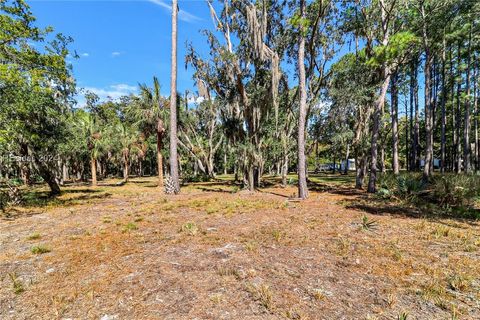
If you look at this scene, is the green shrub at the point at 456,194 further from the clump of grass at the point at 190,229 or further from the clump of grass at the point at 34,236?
the clump of grass at the point at 34,236

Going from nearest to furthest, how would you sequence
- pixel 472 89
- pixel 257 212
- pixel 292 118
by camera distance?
1. pixel 257 212
2. pixel 292 118
3. pixel 472 89

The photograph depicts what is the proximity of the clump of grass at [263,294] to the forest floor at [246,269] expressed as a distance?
0.6 inches

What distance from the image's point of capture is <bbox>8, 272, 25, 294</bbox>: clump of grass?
11.6ft

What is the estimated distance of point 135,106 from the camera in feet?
61.4

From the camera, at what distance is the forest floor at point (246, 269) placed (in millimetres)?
3004

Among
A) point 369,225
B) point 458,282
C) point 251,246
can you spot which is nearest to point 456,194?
point 369,225

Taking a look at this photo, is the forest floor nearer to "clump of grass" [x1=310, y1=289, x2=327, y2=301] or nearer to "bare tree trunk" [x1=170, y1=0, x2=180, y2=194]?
"clump of grass" [x1=310, y1=289, x2=327, y2=301]

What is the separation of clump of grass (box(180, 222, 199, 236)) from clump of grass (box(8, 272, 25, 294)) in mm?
3170

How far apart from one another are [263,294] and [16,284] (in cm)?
375

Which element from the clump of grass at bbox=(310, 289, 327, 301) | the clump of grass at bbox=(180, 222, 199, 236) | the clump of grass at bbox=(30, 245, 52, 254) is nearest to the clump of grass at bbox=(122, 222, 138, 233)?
the clump of grass at bbox=(180, 222, 199, 236)

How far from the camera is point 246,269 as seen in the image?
404 cm

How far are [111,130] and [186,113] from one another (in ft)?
32.1

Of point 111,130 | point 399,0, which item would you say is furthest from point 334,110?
point 111,130

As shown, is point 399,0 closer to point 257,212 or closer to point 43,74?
point 257,212
